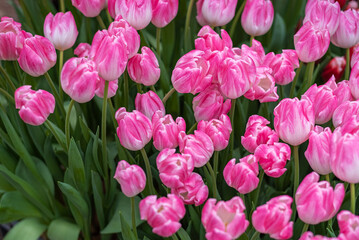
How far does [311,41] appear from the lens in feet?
2.13

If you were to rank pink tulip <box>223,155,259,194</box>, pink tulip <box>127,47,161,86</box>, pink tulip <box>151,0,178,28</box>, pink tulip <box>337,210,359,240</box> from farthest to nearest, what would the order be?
pink tulip <box>151,0,178,28</box> < pink tulip <box>127,47,161,86</box> < pink tulip <box>223,155,259,194</box> < pink tulip <box>337,210,359,240</box>

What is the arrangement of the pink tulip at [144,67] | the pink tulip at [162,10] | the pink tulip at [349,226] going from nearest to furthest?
the pink tulip at [349,226], the pink tulip at [144,67], the pink tulip at [162,10]

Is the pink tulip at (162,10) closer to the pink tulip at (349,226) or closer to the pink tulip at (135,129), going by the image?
the pink tulip at (135,129)

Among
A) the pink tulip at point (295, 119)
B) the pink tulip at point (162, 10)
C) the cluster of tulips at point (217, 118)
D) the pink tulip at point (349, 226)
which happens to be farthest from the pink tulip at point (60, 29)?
the pink tulip at point (349, 226)

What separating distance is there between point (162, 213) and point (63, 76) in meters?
0.23

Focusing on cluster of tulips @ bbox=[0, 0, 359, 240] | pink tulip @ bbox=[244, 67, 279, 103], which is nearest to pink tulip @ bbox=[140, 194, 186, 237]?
cluster of tulips @ bbox=[0, 0, 359, 240]

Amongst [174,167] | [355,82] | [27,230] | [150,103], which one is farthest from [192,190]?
[27,230]

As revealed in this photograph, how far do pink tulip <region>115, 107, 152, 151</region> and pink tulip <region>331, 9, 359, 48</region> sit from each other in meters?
0.35

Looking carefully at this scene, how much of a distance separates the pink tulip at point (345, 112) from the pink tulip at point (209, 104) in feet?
0.45

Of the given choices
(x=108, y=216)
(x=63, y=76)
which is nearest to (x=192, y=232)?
(x=108, y=216)

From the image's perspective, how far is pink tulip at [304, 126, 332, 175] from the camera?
0.51m

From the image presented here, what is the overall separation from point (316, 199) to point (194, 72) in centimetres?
21

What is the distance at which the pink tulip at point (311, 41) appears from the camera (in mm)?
647

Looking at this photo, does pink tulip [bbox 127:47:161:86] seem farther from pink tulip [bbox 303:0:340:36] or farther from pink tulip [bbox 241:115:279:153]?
pink tulip [bbox 303:0:340:36]
